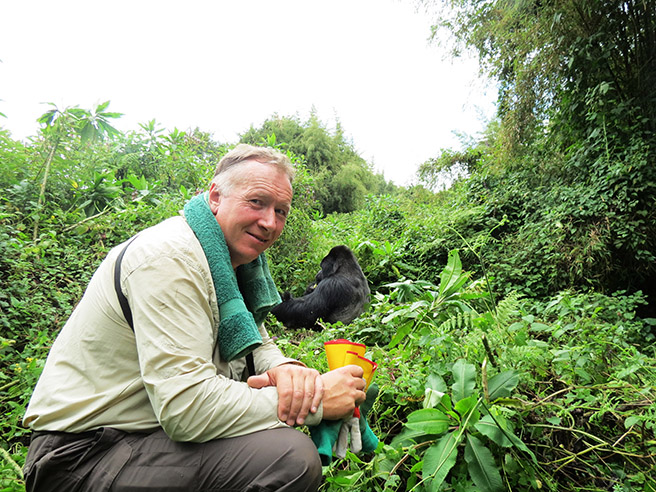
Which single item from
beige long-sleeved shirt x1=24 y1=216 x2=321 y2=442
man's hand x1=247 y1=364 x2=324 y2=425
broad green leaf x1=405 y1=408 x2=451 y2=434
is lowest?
broad green leaf x1=405 y1=408 x2=451 y2=434

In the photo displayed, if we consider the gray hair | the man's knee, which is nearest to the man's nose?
the gray hair

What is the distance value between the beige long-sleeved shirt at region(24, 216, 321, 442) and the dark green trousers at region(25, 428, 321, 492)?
0.04 metres

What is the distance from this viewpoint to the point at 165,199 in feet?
13.6

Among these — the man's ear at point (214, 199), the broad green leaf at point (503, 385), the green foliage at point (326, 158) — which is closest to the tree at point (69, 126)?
the man's ear at point (214, 199)

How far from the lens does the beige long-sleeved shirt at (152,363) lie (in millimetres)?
1001

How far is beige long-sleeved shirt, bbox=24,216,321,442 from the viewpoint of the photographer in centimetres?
100

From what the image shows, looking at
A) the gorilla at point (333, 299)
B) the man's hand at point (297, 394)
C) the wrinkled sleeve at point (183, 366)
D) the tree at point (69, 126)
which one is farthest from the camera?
the tree at point (69, 126)

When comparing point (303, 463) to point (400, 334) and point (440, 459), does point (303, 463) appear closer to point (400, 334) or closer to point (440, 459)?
point (440, 459)

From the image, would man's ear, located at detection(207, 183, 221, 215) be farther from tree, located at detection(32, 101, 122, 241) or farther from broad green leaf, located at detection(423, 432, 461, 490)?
tree, located at detection(32, 101, 122, 241)

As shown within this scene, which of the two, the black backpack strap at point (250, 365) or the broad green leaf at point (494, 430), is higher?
the black backpack strap at point (250, 365)

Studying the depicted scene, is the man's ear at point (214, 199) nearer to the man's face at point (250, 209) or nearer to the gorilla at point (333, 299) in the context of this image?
the man's face at point (250, 209)

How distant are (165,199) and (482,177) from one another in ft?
14.6

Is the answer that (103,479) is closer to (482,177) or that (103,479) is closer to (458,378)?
(458,378)

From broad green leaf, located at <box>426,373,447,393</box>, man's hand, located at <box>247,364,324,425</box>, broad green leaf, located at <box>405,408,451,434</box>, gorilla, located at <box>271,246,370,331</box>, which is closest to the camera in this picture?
man's hand, located at <box>247,364,324,425</box>
